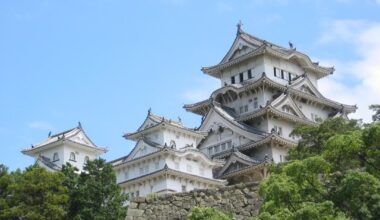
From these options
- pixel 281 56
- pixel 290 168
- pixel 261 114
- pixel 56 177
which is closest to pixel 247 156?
pixel 261 114

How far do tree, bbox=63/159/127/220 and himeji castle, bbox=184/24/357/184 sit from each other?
81.6 ft

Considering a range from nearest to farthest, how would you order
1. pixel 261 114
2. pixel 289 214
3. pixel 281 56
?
pixel 289 214, pixel 261 114, pixel 281 56

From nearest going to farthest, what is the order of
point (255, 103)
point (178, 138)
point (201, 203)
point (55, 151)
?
point (201, 203) → point (178, 138) → point (55, 151) → point (255, 103)

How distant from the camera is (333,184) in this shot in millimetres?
16016

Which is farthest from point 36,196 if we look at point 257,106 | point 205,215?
point 257,106

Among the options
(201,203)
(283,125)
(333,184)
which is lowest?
(333,184)

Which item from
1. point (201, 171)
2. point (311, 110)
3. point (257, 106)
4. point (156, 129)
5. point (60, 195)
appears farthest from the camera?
point (311, 110)

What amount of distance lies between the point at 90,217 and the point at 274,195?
21.9 metres

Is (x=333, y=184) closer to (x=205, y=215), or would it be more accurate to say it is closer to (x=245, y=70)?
(x=205, y=215)

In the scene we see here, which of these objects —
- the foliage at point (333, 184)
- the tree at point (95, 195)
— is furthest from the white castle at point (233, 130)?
the foliage at point (333, 184)

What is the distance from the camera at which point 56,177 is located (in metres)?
38.0

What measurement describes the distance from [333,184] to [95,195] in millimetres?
22269

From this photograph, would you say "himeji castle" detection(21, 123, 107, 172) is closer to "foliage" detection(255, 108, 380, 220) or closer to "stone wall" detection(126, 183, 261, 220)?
"stone wall" detection(126, 183, 261, 220)

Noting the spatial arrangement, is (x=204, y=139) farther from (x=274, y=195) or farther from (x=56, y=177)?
(x=274, y=195)
